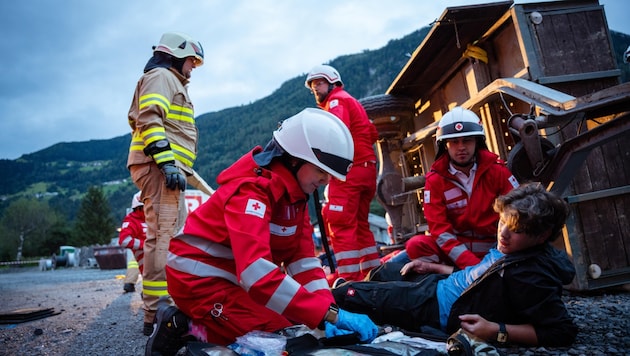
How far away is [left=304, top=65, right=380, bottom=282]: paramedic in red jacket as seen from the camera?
4277 mm

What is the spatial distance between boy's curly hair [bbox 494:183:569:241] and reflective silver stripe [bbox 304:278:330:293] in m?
1.10

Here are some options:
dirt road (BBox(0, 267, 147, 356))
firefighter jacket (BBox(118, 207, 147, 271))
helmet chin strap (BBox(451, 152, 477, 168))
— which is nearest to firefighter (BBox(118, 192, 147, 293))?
firefighter jacket (BBox(118, 207, 147, 271))

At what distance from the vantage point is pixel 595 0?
4.04 m

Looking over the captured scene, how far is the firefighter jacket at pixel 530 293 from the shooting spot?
214 centimetres

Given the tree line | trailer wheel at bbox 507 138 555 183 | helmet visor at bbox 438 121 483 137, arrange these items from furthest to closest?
the tree line → helmet visor at bbox 438 121 483 137 → trailer wheel at bbox 507 138 555 183

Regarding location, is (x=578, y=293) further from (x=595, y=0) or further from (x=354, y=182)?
(x=595, y=0)

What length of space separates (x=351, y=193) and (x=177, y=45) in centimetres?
232

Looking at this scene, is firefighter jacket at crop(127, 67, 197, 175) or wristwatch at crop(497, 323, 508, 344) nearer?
wristwatch at crop(497, 323, 508, 344)

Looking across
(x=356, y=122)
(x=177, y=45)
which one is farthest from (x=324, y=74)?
(x=177, y=45)

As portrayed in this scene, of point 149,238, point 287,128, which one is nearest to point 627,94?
point 287,128

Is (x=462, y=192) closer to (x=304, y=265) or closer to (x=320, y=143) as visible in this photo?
(x=304, y=265)

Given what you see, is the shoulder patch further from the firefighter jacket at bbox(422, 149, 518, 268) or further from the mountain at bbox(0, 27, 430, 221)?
the mountain at bbox(0, 27, 430, 221)

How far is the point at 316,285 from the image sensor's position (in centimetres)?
233

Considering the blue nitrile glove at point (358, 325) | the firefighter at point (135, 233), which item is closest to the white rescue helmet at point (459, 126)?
the blue nitrile glove at point (358, 325)
